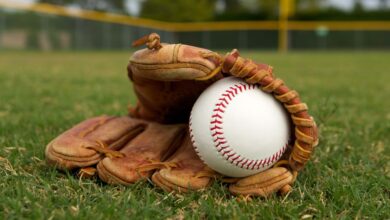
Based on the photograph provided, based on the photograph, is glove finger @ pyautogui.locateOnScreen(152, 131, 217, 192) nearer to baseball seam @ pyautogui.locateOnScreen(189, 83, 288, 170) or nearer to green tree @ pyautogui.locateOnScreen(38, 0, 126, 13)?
baseball seam @ pyautogui.locateOnScreen(189, 83, 288, 170)

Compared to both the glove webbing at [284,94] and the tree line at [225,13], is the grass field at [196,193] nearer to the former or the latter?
the glove webbing at [284,94]

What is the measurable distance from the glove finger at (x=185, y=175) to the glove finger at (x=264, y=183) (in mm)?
100

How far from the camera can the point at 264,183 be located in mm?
1550

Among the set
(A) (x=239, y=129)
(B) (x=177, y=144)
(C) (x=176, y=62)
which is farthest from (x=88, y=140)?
(A) (x=239, y=129)

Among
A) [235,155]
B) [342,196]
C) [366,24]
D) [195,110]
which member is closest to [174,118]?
[195,110]

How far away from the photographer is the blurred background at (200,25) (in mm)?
16188

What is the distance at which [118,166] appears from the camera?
1.64 meters

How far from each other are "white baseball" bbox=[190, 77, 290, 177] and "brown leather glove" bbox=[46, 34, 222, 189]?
0.33 ft

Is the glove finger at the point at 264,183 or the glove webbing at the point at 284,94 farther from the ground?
the glove webbing at the point at 284,94

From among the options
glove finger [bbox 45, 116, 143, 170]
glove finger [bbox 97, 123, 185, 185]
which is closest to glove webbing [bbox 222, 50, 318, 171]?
glove finger [bbox 97, 123, 185, 185]

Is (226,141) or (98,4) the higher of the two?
(226,141)

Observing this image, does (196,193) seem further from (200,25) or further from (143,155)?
(200,25)

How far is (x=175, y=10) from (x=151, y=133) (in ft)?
87.2

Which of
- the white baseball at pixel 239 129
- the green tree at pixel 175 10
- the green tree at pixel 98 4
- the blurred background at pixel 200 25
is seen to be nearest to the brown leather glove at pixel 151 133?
the white baseball at pixel 239 129
